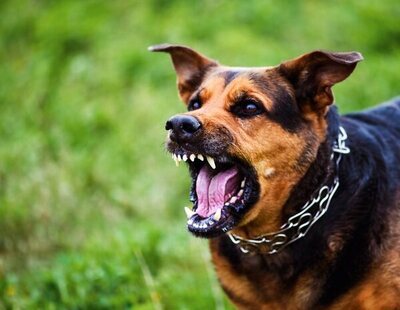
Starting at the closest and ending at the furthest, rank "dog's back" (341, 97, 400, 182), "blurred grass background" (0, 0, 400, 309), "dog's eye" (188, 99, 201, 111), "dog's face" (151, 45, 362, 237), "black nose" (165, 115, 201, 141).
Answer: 1. "black nose" (165, 115, 201, 141)
2. "dog's face" (151, 45, 362, 237)
3. "dog's back" (341, 97, 400, 182)
4. "dog's eye" (188, 99, 201, 111)
5. "blurred grass background" (0, 0, 400, 309)

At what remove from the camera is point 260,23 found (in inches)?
405

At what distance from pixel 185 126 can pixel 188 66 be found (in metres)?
1.21

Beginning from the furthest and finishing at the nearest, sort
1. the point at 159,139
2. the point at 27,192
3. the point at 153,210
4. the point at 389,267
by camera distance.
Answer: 1. the point at 159,139
2. the point at 153,210
3. the point at 27,192
4. the point at 389,267

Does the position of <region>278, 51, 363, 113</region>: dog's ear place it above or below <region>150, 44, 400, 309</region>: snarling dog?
above

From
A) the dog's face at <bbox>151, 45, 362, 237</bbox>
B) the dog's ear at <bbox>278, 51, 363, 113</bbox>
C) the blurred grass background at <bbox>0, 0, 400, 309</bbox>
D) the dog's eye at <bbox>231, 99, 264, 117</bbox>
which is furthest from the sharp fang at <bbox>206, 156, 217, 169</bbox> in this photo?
the blurred grass background at <bbox>0, 0, 400, 309</bbox>

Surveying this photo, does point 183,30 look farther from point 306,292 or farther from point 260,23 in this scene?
point 306,292

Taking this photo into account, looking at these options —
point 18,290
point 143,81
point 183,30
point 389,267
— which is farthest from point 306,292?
point 183,30

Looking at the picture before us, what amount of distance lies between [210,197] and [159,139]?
12.8 feet

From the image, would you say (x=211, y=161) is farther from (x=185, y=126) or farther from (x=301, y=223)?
(x=301, y=223)

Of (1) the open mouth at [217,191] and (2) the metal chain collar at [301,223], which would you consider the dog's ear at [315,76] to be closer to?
(2) the metal chain collar at [301,223]

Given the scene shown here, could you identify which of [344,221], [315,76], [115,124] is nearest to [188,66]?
[315,76]

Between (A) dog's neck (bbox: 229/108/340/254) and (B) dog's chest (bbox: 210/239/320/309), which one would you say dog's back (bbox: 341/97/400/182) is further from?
(B) dog's chest (bbox: 210/239/320/309)

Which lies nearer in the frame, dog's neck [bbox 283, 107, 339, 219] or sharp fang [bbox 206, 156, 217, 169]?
sharp fang [bbox 206, 156, 217, 169]

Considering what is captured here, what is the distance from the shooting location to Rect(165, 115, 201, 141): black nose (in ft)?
12.8
